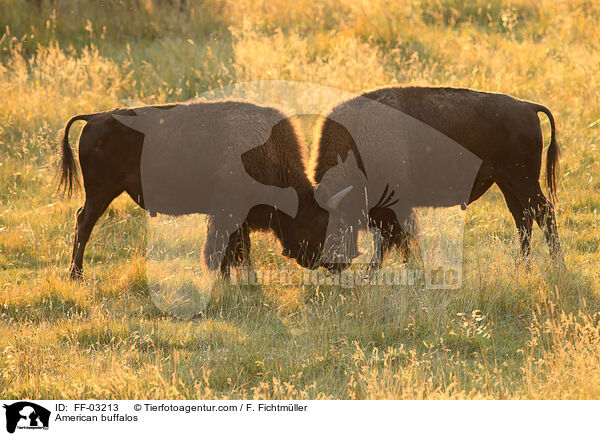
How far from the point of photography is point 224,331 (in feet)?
14.9

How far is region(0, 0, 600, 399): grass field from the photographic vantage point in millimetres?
3916

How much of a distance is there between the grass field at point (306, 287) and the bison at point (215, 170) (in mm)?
392

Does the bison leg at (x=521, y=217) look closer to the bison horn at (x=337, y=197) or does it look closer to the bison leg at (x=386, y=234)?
the bison leg at (x=386, y=234)

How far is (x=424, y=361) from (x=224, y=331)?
136cm

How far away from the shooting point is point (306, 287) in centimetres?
525

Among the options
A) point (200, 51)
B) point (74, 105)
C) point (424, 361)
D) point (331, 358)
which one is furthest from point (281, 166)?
point (200, 51)

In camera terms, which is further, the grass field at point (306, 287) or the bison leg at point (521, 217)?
the bison leg at point (521, 217)

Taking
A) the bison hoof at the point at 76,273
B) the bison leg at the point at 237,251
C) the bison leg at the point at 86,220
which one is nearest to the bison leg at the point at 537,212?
the bison leg at the point at 237,251

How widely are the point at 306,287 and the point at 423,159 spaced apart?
1436 mm
